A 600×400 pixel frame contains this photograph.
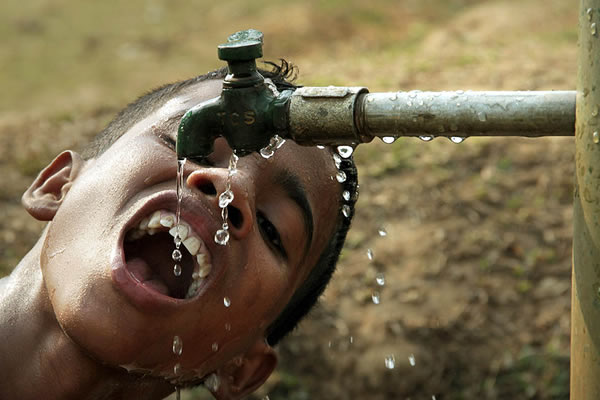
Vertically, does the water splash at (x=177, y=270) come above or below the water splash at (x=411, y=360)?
above

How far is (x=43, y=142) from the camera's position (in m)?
5.43

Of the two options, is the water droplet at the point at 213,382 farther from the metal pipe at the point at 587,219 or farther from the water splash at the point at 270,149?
the metal pipe at the point at 587,219

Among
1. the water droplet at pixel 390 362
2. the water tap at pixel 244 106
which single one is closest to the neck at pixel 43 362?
the water tap at pixel 244 106

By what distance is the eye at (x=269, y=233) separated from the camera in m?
2.31

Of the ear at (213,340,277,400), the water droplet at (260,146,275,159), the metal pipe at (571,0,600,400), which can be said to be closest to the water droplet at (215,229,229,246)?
the water droplet at (260,146,275,159)

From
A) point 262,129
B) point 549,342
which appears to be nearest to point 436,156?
point 549,342

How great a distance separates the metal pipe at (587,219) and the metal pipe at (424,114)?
43mm

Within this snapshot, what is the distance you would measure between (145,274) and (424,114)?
0.98 m

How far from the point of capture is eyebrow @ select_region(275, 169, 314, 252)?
2.35 m

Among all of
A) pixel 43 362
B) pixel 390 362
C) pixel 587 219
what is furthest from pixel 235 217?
pixel 390 362

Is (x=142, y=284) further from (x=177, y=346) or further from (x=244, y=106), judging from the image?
(x=244, y=106)

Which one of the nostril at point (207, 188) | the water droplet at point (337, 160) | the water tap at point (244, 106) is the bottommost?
the water droplet at point (337, 160)

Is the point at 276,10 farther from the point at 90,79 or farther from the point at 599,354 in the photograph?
the point at 599,354

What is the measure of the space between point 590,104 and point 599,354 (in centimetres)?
46
